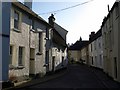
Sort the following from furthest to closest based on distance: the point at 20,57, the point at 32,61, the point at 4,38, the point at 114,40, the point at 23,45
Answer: the point at 32,61
the point at 114,40
the point at 23,45
the point at 20,57
the point at 4,38

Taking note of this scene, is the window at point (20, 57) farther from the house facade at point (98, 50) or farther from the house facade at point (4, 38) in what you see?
the house facade at point (98, 50)

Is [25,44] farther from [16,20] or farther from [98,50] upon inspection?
[98,50]

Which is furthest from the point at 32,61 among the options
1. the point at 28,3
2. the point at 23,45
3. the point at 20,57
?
the point at 28,3

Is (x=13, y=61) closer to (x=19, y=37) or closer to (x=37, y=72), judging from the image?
(x=19, y=37)

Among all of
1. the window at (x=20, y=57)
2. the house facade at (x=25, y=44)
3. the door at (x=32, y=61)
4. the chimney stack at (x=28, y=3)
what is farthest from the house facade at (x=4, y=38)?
the chimney stack at (x=28, y=3)

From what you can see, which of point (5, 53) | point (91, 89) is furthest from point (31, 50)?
point (91, 89)

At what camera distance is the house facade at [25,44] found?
725 inches

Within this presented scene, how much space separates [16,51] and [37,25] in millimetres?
6845

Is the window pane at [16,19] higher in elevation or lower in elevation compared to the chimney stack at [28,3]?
lower


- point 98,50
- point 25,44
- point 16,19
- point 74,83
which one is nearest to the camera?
point 16,19

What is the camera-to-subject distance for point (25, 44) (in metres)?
21.1

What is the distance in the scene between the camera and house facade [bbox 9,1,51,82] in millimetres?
18406

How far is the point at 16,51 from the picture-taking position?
18875 mm

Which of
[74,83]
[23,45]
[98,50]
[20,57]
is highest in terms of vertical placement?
[23,45]
